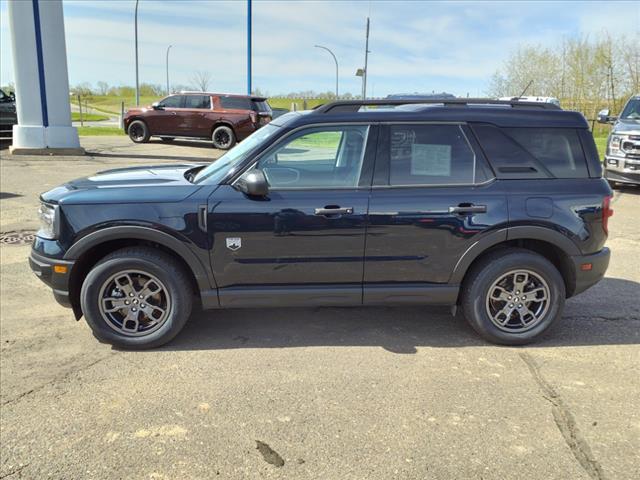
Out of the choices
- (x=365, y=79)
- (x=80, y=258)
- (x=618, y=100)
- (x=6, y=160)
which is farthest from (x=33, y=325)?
(x=618, y=100)

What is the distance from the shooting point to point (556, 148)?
4.04 meters

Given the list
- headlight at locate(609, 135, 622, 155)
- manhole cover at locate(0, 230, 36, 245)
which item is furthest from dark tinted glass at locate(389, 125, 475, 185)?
headlight at locate(609, 135, 622, 155)

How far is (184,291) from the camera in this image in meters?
3.90

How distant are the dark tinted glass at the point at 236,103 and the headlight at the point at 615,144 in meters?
11.7

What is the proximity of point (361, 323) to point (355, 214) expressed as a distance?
113 cm

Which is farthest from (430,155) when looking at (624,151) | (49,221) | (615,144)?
(615,144)

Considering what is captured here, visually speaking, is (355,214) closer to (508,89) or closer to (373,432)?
(373,432)

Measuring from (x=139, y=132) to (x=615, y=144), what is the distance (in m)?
15.8

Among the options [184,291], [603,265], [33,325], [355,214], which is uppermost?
[355,214]

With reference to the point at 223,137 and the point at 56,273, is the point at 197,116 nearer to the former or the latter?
the point at 223,137

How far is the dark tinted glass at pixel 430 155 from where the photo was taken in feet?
13.0

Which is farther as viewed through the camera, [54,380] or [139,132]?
[139,132]

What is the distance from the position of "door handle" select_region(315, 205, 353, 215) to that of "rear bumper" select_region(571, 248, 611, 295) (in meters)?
1.75

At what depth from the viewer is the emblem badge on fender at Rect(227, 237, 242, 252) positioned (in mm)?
Answer: 3801
